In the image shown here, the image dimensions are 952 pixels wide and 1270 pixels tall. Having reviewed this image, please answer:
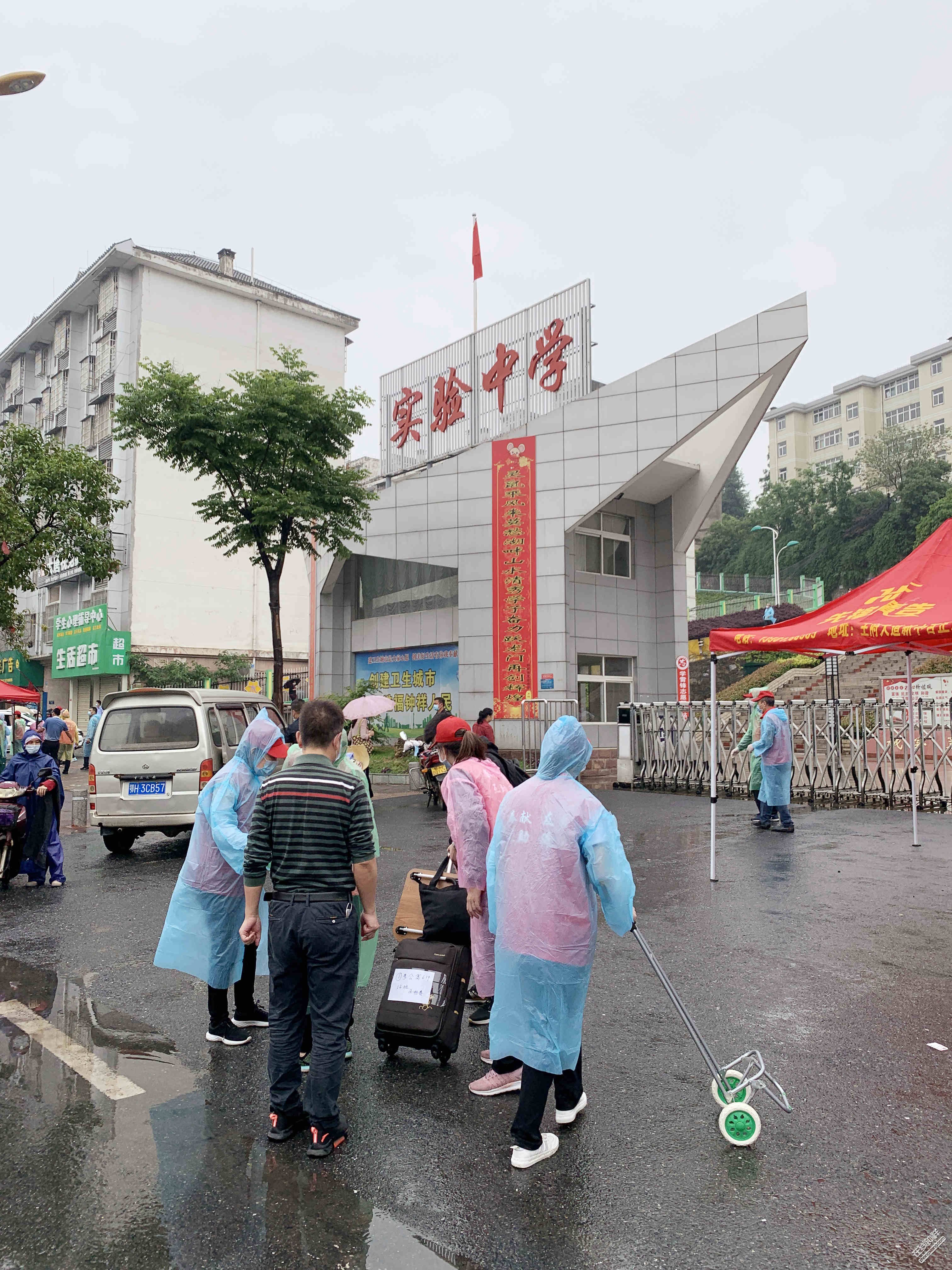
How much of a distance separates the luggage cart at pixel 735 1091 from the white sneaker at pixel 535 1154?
2.19 ft

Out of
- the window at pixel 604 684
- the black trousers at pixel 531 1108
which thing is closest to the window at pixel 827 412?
the window at pixel 604 684

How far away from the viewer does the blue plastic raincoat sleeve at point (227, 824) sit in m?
4.39

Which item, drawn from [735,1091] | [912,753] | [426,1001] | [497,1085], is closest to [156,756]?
[426,1001]

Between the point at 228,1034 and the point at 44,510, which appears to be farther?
the point at 44,510

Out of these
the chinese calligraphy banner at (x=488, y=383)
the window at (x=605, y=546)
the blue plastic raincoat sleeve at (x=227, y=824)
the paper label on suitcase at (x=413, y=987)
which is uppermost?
the chinese calligraphy banner at (x=488, y=383)

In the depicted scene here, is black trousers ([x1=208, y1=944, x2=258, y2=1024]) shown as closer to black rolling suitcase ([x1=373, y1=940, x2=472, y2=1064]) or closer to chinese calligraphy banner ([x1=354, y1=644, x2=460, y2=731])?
black rolling suitcase ([x1=373, y1=940, x2=472, y2=1064])

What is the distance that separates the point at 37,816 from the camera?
9000 millimetres

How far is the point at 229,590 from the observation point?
40031 mm

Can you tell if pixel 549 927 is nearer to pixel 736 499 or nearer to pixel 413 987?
pixel 413 987

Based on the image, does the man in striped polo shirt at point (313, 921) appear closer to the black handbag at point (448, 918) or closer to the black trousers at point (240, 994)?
the black handbag at point (448, 918)

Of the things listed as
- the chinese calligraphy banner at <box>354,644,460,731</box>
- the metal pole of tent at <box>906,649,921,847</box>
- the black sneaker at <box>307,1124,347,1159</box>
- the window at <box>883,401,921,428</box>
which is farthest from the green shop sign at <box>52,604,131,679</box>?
the window at <box>883,401,921,428</box>

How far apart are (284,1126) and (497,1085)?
0.97m

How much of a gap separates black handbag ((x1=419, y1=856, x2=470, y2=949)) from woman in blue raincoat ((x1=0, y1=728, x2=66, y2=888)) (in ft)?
19.7

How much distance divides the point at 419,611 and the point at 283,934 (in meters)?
23.5
